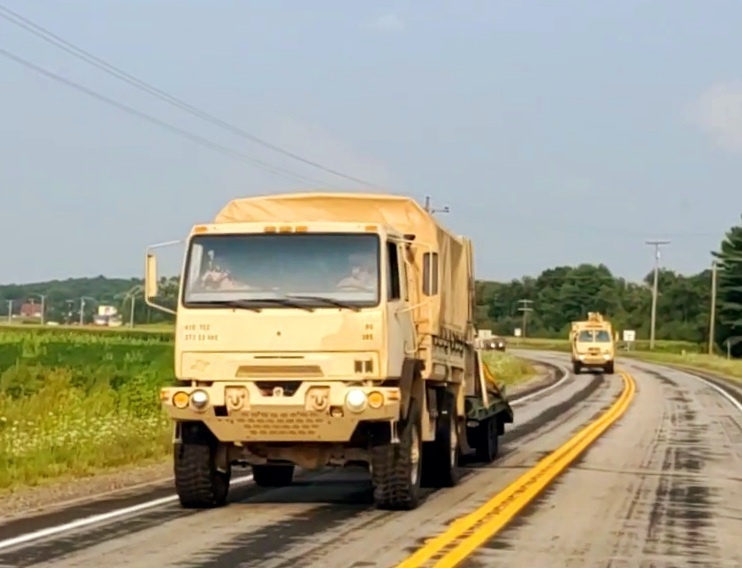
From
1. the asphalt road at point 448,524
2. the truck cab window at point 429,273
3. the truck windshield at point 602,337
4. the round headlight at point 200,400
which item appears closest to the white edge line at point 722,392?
the truck windshield at point 602,337

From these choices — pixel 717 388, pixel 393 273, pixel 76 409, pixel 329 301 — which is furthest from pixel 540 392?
pixel 329 301

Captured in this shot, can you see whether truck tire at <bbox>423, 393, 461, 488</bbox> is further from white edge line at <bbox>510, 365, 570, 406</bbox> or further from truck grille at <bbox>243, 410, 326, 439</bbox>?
white edge line at <bbox>510, 365, 570, 406</bbox>

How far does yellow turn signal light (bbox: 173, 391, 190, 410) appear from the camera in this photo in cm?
1361

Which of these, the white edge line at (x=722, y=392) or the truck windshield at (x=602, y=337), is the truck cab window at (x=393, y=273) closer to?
the white edge line at (x=722, y=392)

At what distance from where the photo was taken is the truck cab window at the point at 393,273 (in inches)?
547

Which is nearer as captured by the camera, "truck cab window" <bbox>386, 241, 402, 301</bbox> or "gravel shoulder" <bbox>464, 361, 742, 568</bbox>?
"gravel shoulder" <bbox>464, 361, 742, 568</bbox>

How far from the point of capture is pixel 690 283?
15762 centimetres

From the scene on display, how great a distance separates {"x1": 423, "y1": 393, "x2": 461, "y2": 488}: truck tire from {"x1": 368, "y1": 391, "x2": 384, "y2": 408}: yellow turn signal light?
10.3 ft

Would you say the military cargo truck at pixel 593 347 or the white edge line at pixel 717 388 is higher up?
the military cargo truck at pixel 593 347

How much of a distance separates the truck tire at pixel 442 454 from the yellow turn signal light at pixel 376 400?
3.15 metres

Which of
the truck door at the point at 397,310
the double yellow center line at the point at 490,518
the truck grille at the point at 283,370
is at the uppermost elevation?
the truck door at the point at 397,310

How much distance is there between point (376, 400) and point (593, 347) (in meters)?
54.2

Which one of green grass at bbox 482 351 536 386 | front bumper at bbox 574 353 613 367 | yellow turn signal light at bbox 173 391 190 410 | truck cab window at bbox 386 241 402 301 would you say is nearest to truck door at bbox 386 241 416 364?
truck cab window at bbox 386 241 402 301

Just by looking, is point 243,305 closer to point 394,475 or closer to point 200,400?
point 200,400
